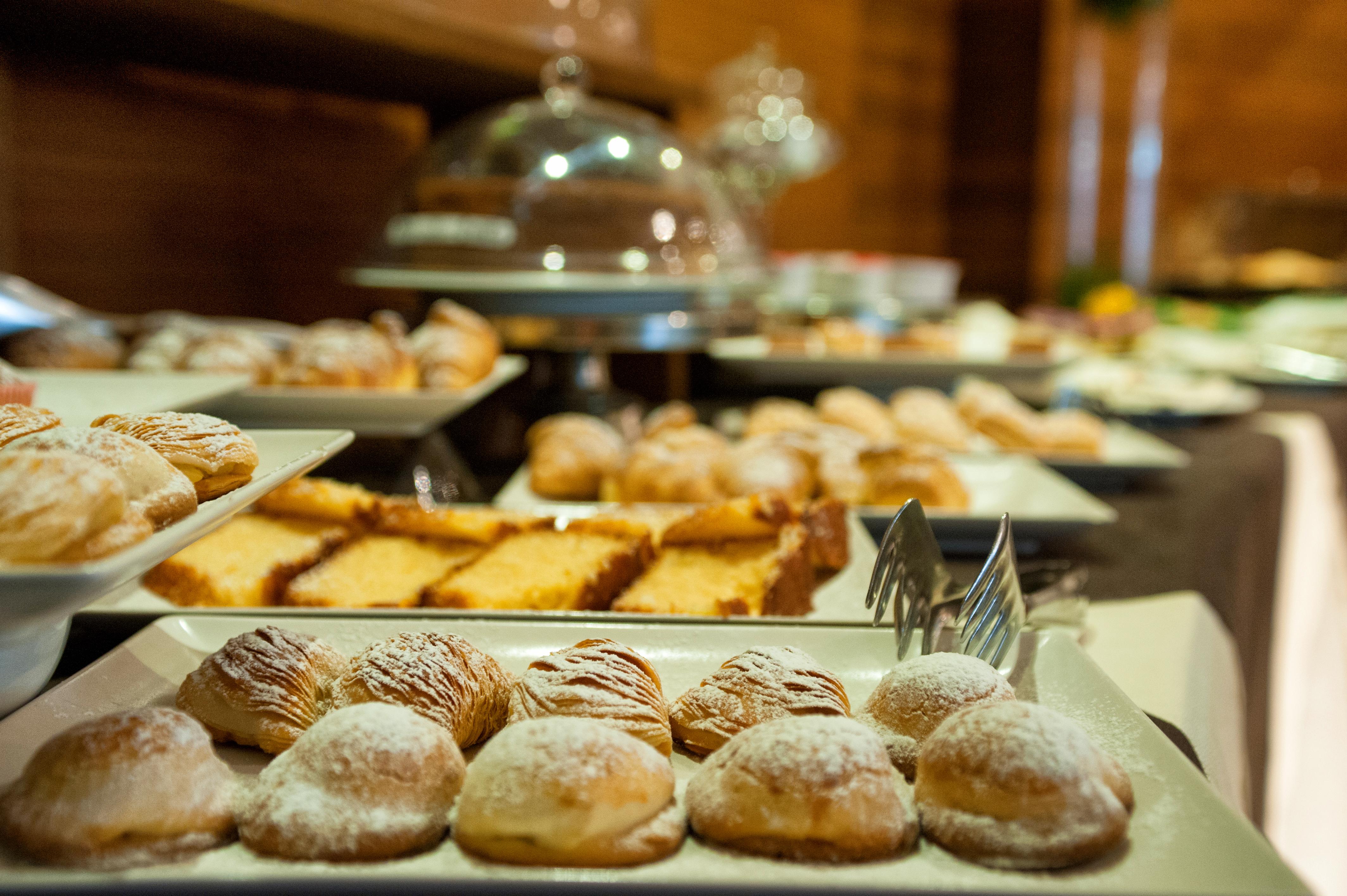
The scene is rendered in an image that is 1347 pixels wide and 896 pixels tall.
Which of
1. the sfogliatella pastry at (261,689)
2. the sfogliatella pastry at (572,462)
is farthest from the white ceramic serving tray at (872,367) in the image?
the sfogliatella pastry at (261,689)

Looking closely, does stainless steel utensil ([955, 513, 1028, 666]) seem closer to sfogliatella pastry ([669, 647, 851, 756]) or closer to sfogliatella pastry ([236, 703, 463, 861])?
sfogliatella pastry ([669, 647, 851, 756])

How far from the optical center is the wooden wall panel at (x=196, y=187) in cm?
155

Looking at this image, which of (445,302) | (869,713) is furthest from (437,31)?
(869,713)

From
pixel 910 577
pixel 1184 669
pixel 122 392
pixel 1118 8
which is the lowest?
pixel 1184 669

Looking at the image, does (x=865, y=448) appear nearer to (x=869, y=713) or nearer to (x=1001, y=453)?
(x=1001, y=453)

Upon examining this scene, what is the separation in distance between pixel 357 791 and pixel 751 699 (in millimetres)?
195

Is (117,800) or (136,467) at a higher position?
(136,467)

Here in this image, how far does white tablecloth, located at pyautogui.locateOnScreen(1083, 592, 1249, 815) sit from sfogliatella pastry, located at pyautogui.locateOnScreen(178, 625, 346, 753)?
0.45 metres

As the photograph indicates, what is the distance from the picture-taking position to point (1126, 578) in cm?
100

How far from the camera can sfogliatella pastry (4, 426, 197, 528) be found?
456mm

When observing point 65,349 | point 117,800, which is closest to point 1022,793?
point 117,800

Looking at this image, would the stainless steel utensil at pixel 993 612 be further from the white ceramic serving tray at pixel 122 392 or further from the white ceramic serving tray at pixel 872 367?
the white ceramic serving tray at pixel 872 367

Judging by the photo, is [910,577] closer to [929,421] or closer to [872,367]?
[929,421]

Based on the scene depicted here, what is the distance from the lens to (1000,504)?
1.18m
